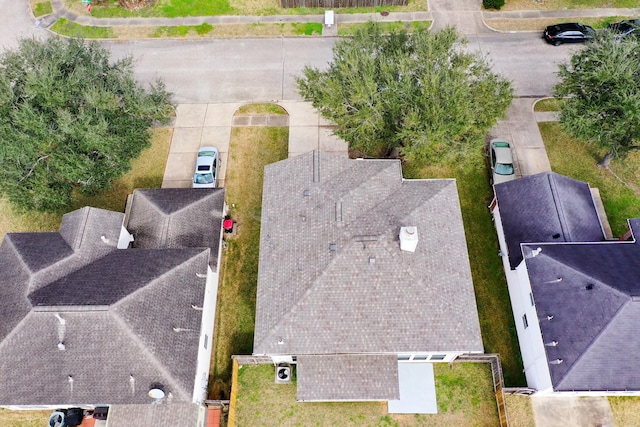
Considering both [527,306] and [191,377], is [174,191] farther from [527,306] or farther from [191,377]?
[527,306]

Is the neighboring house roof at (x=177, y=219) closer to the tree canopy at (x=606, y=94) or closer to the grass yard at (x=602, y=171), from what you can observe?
the tree canopy at (x=606, y=94)

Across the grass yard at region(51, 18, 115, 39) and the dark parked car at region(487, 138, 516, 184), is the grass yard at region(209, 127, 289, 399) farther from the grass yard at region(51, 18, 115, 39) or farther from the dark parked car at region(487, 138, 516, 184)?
the grass yard at region(51, 18, 115, 39)

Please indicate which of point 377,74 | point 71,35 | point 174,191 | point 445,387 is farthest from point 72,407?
point 71,35

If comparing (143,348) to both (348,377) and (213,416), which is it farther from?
(348,377)

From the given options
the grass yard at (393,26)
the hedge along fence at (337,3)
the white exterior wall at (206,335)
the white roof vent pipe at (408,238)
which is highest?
the hedge along fence at (337,3)

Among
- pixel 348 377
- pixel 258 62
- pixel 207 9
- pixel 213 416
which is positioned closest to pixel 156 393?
pixel 213 416

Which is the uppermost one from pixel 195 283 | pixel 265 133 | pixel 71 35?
pixel 71 35

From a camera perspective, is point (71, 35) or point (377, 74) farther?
point (71, 35)

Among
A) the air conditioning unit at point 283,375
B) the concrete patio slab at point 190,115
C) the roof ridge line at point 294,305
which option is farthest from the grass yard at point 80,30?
the air conditioning unit at point 283,375
